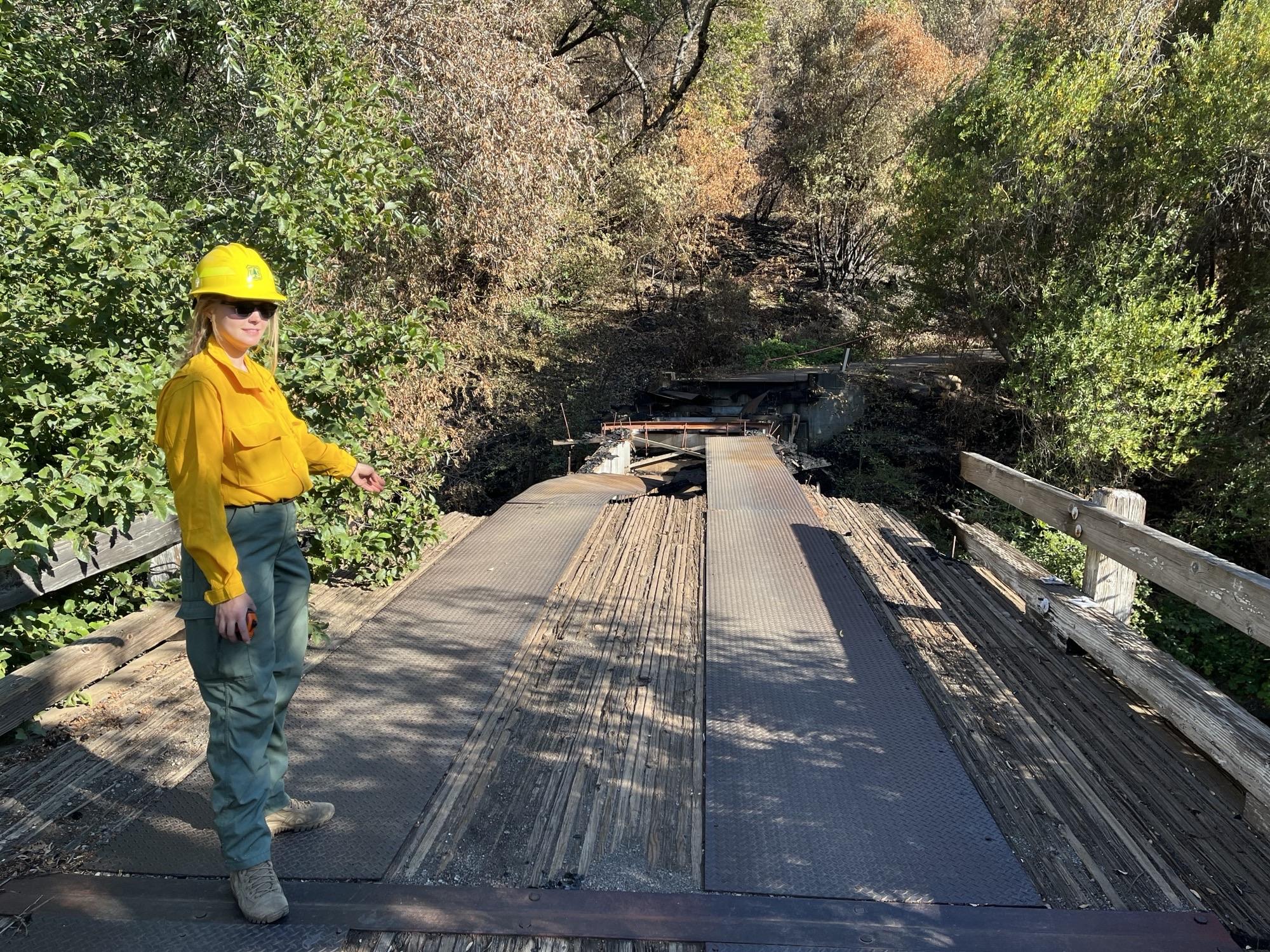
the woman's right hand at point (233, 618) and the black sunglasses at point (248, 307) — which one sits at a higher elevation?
the black sunglasses at point (248, 307)

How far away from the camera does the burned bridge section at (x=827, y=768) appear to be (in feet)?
7.59

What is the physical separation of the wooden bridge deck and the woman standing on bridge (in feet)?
1.50

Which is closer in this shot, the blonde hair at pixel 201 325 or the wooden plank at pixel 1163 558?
the blonde hair at pixel 201 325

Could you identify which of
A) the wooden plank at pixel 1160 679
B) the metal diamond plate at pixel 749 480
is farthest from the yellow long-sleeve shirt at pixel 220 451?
the metal diamond plate at pixel 749 480

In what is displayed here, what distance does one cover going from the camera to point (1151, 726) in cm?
318

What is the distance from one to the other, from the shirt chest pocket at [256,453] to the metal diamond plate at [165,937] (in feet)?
3.80

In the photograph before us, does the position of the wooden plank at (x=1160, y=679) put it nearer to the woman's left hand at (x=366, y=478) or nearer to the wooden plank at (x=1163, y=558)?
the wooden plank at (x=1163, y=558)

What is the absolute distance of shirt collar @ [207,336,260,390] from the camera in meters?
2.19

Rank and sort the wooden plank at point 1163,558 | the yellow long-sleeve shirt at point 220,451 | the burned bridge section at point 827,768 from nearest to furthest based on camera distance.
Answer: the yellow long-sleeve shirt at point 220,451
the burned bridge section at point 827,768
the wooden plank at point 1163,558

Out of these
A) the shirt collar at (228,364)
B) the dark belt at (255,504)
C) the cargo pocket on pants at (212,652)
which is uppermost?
the shirt collar at (228,364)

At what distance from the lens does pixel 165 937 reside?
2.08 m

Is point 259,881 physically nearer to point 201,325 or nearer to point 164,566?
point 201,325

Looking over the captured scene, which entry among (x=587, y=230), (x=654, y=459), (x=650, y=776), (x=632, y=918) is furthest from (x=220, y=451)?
(x=587, y=230)

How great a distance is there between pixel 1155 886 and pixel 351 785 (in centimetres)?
247
